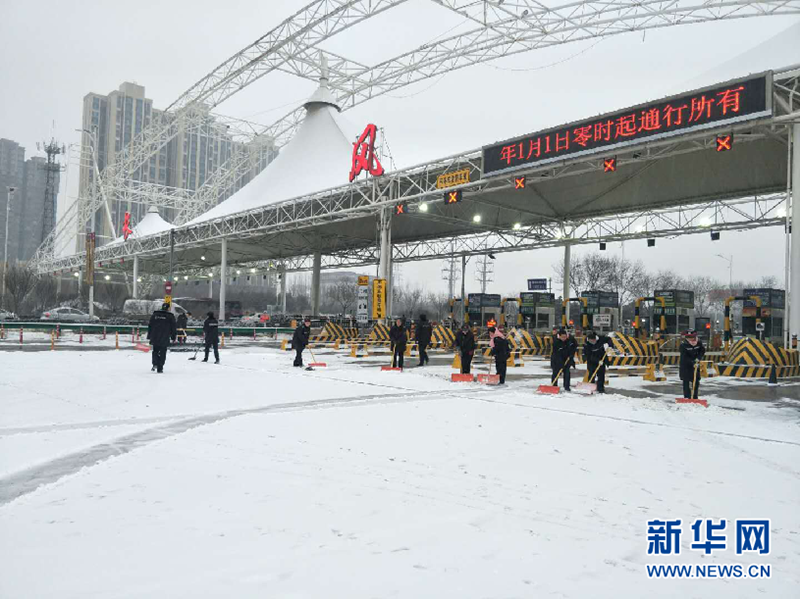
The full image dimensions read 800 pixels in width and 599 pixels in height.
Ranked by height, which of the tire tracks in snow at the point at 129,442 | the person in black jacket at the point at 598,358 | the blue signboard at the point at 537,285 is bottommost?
the tire tracks in snow at the point at 129,442

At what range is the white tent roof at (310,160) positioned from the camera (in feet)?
119

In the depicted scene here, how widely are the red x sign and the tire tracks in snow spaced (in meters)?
12.8

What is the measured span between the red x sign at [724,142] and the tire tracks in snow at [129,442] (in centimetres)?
1283

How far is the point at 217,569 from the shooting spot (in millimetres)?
3668

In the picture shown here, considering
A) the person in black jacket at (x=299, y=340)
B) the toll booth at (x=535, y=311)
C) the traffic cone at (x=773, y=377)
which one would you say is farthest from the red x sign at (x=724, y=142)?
the toll booth at (x=535, y=311)

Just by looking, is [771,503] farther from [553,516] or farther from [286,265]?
[286,265]

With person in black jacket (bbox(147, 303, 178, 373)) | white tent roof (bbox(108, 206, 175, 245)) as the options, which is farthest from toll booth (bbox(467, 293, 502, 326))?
white tent roof (bbox(108, 206, 175, 245))

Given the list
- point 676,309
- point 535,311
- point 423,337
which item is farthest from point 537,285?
point 423,337

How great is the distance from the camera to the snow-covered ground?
3.66 meters

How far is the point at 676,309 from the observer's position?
32250 mm

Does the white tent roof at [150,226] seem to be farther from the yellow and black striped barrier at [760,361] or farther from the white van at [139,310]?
the yellow and black striped barrier at [760,361]

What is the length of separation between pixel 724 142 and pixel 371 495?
17.9 m

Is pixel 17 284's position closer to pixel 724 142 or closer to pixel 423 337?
pixel 423 337

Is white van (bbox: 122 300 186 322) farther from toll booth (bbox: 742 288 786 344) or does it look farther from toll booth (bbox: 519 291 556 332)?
toll booth (bbox: 742 288 786 344)
